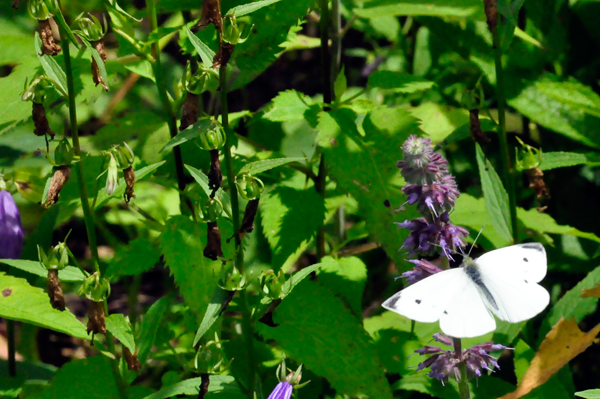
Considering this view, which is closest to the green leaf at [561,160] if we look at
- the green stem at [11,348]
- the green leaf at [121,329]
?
the green leaf at [121,329]

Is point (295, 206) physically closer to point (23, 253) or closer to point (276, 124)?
point (276, 124)

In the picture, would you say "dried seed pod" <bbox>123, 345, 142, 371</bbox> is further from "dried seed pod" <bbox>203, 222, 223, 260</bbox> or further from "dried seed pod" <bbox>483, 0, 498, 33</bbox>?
"dried seed pod" <bbox>483, 0, 498, 33</bbox>

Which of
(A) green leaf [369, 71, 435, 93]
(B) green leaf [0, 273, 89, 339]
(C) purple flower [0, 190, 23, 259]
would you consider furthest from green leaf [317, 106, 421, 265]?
(C) purple flower [0, 190, 23, 259]

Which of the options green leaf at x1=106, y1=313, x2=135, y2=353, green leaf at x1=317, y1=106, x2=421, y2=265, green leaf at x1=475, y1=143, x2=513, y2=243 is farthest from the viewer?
green leaf at x1=475, y1=143, x2=513, y2=243

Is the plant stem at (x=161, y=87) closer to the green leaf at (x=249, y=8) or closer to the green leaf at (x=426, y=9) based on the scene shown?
the green leaf at (x=249, y=8)

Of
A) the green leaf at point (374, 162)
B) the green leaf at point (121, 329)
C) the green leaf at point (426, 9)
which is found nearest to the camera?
the green leaf at point (121, 329)

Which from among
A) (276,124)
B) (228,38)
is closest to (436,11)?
(276,124)
